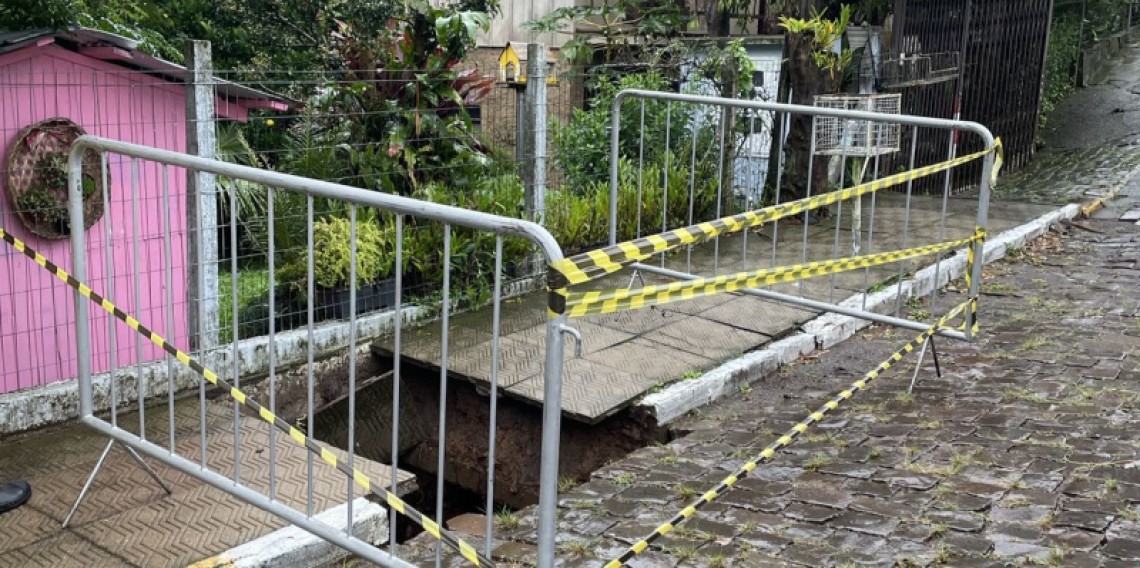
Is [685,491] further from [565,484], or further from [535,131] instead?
[535,131]

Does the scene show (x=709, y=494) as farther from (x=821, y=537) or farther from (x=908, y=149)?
(x=908, y=149)

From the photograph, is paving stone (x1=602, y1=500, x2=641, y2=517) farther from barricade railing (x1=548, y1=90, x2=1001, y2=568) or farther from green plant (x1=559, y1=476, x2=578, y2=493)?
green plant (x1=559, y1=476, x2=578, y2=493)

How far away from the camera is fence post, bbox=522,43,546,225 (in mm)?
8281

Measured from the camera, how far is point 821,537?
15.2 feet

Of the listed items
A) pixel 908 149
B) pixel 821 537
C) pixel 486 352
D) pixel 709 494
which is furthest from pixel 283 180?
pixel 908 149

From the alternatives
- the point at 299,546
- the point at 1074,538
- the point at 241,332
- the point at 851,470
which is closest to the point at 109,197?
the point at 241,332

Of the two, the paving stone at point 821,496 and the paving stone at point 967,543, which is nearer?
the paving stone at point 967,543

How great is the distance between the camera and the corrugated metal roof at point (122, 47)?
5211mm

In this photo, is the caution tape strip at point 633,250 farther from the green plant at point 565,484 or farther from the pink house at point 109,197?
the pink house at point 109,197

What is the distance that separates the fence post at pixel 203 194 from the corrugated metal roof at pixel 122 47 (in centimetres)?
8

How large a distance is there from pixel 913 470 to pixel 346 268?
3.79 meters

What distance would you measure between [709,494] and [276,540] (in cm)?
183

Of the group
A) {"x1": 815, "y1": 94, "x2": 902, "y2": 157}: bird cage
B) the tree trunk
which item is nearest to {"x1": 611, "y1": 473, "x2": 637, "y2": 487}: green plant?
{"x1": 815, "y1": 94, "x2": 902, "y2": 157}: bird cage

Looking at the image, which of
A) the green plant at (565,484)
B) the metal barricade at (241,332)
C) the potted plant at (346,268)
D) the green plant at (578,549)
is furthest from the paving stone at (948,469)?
the potted plant at (346,268)
